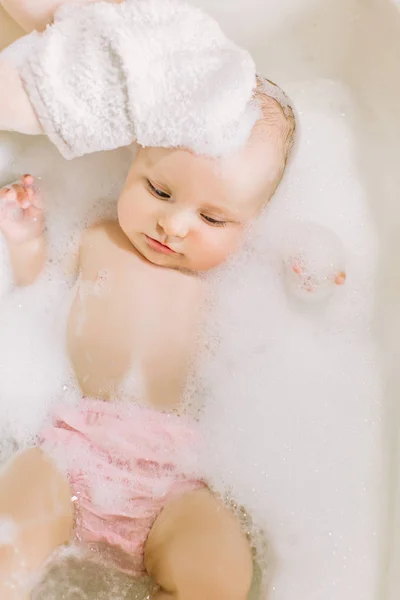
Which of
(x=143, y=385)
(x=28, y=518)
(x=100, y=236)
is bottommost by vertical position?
(x=28, y=518)

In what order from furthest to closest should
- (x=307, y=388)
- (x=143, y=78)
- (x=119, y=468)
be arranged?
(x=307, y=388) → (x=119, y=468) → (x=143, y=78)

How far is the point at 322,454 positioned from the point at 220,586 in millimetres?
300

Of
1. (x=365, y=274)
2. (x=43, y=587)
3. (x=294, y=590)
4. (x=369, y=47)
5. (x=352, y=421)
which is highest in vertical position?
(x=369, y=47)

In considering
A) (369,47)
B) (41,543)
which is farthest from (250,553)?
(369,47)

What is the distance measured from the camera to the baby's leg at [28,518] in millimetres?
925

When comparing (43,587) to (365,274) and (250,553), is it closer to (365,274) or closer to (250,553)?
(250,553)

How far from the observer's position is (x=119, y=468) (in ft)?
3.40

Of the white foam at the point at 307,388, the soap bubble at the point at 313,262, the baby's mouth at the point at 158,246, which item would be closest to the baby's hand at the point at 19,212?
the baby's mouth at the point at 158,246

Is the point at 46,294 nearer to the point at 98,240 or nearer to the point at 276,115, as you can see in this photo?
the point at 98,240

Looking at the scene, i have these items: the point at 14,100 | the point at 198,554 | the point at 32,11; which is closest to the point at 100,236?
the point at 14,100

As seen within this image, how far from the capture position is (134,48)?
0.92 meters

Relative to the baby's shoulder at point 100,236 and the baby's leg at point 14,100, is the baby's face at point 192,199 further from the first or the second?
the baby's leg at point 14,100

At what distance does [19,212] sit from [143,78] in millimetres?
335

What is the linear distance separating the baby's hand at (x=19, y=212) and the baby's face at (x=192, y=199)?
7.3 inches
